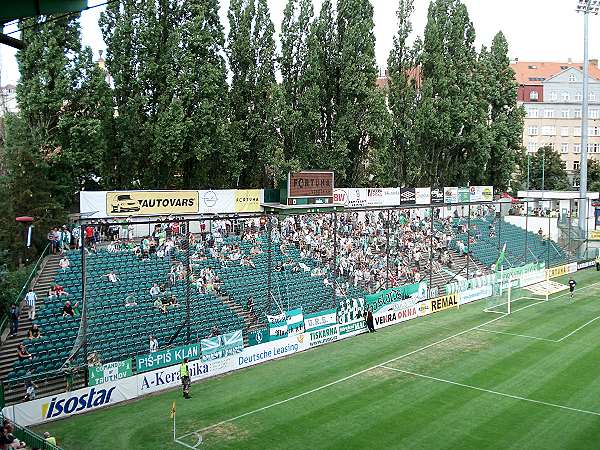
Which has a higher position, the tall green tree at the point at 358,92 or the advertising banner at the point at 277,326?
the tall green tree at the point at 358,92

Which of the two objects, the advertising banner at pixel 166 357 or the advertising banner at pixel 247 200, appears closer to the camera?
the advertising banner at pixel 166 357

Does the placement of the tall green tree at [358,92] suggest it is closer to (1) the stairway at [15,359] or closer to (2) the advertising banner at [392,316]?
(2) the advertising banner at [392,316]

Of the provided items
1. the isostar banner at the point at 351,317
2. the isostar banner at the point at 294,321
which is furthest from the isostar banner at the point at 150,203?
the isostar banner at the point at 351,317

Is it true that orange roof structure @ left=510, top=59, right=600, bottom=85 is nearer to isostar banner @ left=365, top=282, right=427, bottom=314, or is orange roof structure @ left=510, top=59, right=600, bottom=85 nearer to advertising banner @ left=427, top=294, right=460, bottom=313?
advertising banner @ left=427, top=294, right=460, bottom=313

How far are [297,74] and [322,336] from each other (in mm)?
24359

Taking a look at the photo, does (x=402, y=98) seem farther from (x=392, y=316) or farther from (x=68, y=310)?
(x=68, y=310)

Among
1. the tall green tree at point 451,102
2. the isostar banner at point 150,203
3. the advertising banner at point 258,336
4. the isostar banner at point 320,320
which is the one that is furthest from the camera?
the tall green tree at point 451,102

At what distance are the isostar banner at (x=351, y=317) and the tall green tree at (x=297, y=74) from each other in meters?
16.7

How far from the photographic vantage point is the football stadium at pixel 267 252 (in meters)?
20.9

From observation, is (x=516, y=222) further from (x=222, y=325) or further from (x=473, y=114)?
(x=222, y=325)

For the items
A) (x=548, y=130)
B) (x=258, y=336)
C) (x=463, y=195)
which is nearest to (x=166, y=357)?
(x=258, y=336)

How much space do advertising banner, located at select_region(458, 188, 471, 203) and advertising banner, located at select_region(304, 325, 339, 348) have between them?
27.8 meters

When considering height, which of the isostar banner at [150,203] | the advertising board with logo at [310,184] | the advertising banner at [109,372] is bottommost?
the advertising banner at [109,372]

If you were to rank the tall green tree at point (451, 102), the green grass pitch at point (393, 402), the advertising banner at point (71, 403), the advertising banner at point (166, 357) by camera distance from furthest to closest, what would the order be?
the tall green tree at point (451, 102)
the advertising banner at point (166, 357)
the advertising banner at point (71, 403)
the green grass pitch at point (393, 402)
